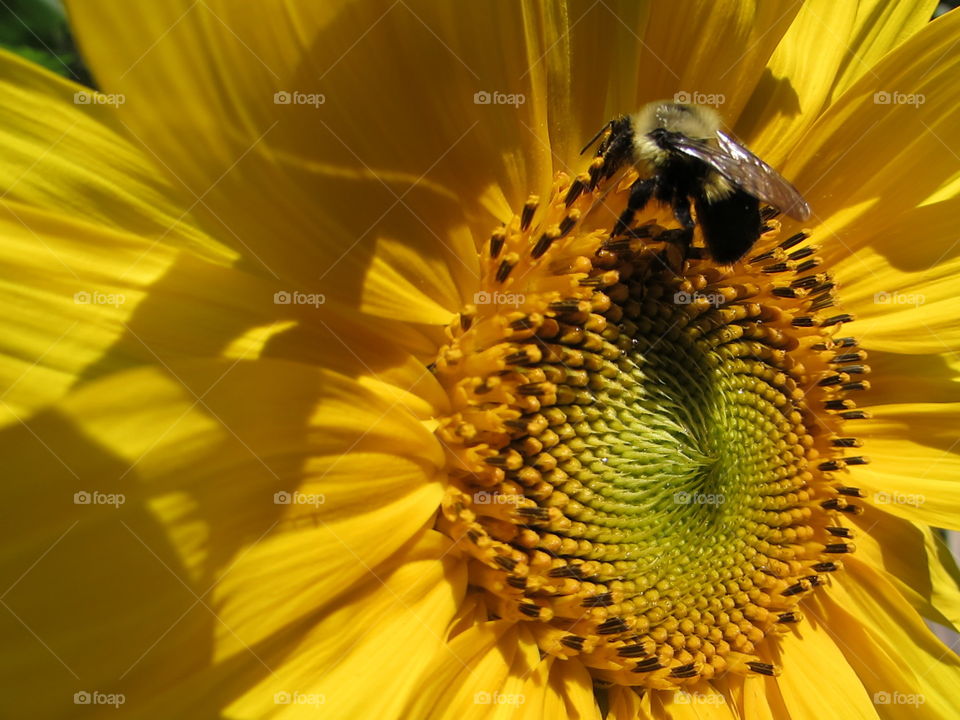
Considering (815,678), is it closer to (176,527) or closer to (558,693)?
(558,693)

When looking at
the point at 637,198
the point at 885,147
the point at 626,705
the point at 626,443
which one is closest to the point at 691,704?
the point at 626,705

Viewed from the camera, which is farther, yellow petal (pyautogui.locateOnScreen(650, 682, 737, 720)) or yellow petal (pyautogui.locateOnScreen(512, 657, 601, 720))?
yellow petal (pyautogui.locateOnScreen(650, 682, 737, 720))

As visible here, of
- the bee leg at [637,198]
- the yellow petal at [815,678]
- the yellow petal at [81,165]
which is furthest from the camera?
the yellow petal at [815,678]

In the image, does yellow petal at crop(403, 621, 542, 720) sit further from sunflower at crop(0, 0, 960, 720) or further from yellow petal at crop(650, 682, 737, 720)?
yellow petal at crop(650, 682, 737, 720)

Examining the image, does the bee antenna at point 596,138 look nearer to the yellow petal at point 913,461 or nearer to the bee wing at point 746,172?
the bee wing at point 746,172

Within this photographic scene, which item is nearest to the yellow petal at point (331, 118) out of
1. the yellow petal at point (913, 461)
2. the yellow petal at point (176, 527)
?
the yellow petal at point (176, 527)

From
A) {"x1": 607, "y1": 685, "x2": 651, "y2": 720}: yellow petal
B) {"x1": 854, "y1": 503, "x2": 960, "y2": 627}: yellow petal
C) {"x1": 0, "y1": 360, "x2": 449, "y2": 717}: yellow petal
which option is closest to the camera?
{"x1": 0, "y1": 360, "x2": 449, "y2": 717}: yellow petal

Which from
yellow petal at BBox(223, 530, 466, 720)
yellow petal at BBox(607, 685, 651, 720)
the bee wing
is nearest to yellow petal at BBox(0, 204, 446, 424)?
yellow petal at BBox(223, 530, 466, 720)
